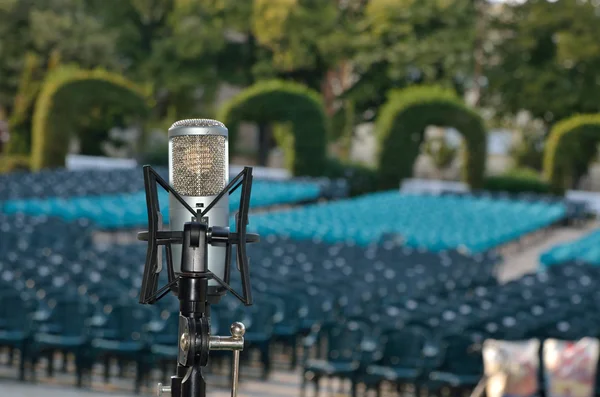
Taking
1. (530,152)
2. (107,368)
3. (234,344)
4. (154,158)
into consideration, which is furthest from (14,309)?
(530,152)

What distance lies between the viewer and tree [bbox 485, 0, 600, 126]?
51.0m

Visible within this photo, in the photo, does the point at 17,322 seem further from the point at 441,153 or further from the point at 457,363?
the point at 441,153

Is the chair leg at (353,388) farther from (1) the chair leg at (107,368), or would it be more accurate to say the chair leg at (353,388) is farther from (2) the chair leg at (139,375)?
(1) the chair leg at (107,368)

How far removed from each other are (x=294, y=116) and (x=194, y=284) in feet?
133

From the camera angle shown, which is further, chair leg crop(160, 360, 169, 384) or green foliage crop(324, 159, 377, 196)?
green foliage crop(324, 159, 377, 196)

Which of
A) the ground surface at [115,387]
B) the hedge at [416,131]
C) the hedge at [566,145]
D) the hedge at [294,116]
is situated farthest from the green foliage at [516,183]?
the ground surface at [115,387]

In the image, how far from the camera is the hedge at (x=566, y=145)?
4272 centimetres

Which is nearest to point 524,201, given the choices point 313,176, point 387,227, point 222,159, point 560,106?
point 313,176

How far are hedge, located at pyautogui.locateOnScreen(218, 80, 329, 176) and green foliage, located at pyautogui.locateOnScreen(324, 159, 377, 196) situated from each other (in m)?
0.77

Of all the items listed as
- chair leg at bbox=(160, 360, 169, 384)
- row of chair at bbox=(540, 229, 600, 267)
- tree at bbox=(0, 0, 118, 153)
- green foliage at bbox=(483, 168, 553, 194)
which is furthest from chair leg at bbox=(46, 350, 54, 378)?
tree at bbox=(0, 0, 118, 153)

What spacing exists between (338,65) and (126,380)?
44.4m

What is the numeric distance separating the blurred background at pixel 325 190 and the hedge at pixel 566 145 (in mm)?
89

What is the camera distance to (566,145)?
4284 cm

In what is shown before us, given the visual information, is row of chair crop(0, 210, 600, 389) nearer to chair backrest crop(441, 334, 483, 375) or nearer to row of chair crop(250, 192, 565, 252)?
chair backrest crop(441, 334, 483, 375)
